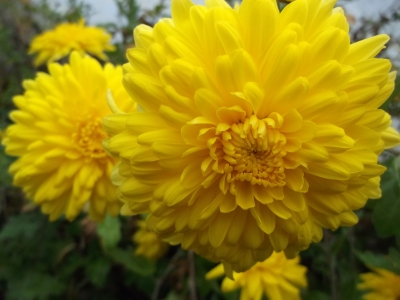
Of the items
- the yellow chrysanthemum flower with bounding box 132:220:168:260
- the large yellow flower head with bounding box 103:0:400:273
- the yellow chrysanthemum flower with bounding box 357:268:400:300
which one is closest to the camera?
the large yellow flower head with bounding box 103:0:400:273

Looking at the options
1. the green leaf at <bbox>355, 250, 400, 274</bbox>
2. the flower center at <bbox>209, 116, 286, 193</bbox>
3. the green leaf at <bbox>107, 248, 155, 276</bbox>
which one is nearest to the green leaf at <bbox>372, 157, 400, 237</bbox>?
the green leaf at <bbox>355, 250, 400, 274</bbox>

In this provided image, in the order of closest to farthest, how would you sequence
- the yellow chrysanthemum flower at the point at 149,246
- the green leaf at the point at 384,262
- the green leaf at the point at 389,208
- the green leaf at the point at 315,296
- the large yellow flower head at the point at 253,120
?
the large yellow flower head at the point at 253,120 → the green leaf at the point at 389,208 → the green leaf at the point at 384,262 → the green leaf at the point at 315,296 → the yellow chrysanthemum flower at the point at 149,246

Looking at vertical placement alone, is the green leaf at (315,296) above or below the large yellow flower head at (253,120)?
below

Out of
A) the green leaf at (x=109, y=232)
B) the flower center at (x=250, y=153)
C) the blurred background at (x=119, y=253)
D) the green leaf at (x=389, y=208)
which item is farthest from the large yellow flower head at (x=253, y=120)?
the green leaf at (x=109, y=232)

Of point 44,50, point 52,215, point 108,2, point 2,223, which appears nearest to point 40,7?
point 108,2

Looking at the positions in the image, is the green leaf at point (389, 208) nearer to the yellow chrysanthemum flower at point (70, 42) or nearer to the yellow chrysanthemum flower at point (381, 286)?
the yellow chrysanthemum flower at point (381, 286)

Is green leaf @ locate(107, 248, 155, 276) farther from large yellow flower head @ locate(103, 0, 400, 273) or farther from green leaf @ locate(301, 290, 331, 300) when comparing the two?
large yellow flower head @ locate(103, 0, 400, 273)

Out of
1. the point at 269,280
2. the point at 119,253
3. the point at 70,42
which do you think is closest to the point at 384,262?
the point at 269,280
